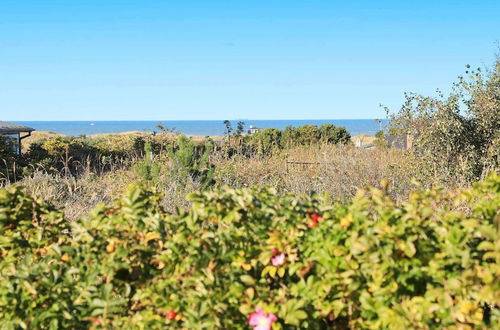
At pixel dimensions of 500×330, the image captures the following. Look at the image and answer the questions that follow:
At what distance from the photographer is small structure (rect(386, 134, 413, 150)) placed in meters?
10.7

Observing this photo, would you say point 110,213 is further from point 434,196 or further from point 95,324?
point 434,196

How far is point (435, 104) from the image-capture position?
10164 millimetres

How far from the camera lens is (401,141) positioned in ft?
39.7

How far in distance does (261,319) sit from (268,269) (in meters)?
0.23

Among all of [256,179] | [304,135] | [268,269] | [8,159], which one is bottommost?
[256,179]

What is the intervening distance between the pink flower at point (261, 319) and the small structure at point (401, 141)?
871cm

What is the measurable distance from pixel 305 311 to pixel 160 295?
0.65 m

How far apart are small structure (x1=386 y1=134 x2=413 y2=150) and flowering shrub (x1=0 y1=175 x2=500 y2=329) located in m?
8.05

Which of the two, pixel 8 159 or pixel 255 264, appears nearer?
pixel 255 264

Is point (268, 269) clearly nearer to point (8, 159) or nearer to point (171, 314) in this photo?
point (171, 314)

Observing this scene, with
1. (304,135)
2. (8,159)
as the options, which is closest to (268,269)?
(8,159)

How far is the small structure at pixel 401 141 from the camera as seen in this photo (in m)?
10.7

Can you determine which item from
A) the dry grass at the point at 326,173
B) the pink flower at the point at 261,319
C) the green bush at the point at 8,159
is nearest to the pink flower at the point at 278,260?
the pink flower at the point at 261,319

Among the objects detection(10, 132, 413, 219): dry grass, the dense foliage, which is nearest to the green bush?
detection(10, 132, 413, 219): dry grass
